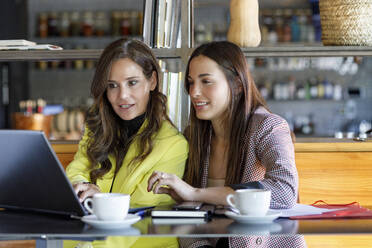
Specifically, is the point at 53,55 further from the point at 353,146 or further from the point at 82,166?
the point at 353,146

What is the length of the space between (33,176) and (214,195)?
1.55 feet

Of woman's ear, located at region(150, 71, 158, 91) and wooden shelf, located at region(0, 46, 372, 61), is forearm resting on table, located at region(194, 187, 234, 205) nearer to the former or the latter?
woman's ear, located at region(150, 71, 158, 91)

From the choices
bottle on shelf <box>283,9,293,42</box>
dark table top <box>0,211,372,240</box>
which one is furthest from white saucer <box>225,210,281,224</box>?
bottle on shelf <box>283,9,293,42</box>

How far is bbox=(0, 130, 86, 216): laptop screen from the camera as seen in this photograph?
121cm

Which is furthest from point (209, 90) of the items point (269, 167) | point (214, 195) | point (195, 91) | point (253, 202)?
point (253, 202)

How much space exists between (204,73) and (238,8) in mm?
496

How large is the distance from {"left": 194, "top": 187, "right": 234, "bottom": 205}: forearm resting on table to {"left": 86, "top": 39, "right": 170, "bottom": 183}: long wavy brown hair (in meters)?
0.40

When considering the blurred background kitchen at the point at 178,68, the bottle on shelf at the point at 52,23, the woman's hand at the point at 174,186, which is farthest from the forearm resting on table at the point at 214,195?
the bottle on shelf at the point at 52,23

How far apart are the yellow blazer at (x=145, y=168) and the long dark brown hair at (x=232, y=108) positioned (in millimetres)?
42

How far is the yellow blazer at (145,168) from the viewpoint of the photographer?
178cm

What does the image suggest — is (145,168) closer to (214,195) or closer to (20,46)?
(214,195)

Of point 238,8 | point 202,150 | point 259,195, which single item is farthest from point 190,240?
point 238,8

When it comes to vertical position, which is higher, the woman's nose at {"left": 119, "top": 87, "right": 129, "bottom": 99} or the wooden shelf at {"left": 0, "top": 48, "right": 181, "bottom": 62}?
the wooden shelf at {"left": 0, "top": 48, "right": 181, "bottom": 62}

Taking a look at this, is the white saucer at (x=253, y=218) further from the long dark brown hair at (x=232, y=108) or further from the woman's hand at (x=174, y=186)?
the long dark brown hair at (x=232, y=108)
